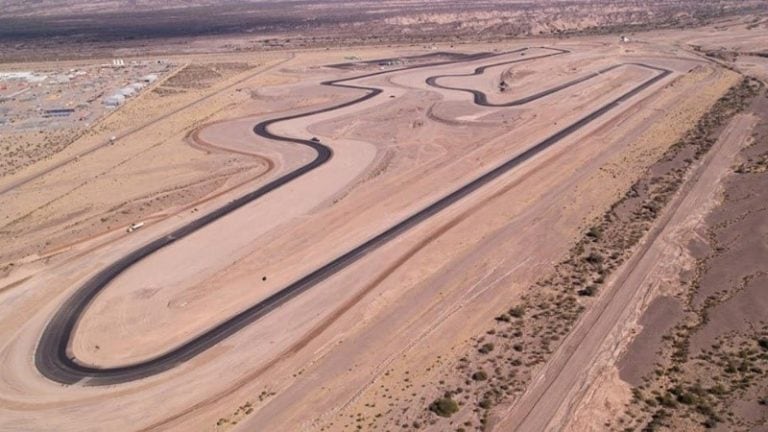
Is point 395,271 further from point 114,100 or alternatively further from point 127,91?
point 127,91

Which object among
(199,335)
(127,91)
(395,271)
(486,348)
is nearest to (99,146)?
(127,91)

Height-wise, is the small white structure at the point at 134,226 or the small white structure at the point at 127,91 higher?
the small white structure at the point at 127,91

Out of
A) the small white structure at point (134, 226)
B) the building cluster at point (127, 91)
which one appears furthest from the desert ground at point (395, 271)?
the building cluster at point (127, 91)

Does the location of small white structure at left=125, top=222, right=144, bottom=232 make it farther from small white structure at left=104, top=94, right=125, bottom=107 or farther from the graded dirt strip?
small white structure at left=104, top=94, right=125, bottom=107

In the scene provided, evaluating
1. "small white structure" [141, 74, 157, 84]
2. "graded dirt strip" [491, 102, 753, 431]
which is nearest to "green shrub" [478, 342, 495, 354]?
"graded dirt strip" [491, 102, 753, 431]

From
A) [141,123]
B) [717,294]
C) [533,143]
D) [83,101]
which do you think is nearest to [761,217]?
[717,294]

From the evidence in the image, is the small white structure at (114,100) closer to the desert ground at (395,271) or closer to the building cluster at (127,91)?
the building cluster at (127,91)

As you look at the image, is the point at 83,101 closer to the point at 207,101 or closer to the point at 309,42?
the point at 207,101
